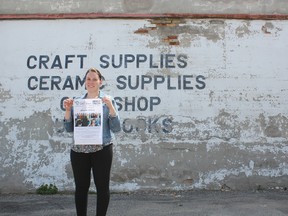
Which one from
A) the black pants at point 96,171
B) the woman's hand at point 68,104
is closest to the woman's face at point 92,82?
the woman's hand at point 68,104

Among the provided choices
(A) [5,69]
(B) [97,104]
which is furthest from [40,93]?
(B) [97,104]

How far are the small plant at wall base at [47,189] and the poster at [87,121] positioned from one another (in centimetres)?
297

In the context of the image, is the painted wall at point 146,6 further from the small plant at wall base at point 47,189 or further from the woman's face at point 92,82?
the woman's face at point 92,82

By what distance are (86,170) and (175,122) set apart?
2.99m

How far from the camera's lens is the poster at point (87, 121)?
3.89m

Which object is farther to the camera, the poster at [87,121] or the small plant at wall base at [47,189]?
the small plant at wall base at [47,189]

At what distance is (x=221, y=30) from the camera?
6922 mm

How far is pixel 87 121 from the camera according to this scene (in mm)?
3938

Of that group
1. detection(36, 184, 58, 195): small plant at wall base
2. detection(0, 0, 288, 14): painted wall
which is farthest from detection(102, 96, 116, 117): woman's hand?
detection(0, 0, 288, 14): painted wall

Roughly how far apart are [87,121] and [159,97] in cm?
296

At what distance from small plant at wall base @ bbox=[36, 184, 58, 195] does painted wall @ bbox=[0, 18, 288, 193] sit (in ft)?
0.30

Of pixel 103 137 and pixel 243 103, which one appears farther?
pixel 243 103

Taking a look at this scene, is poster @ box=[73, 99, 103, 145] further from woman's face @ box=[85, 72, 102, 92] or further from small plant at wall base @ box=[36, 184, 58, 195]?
small plant at wall base @ box=[36, 184, 58, 195]

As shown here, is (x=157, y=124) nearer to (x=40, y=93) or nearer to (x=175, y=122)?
(x=175, y=122)
